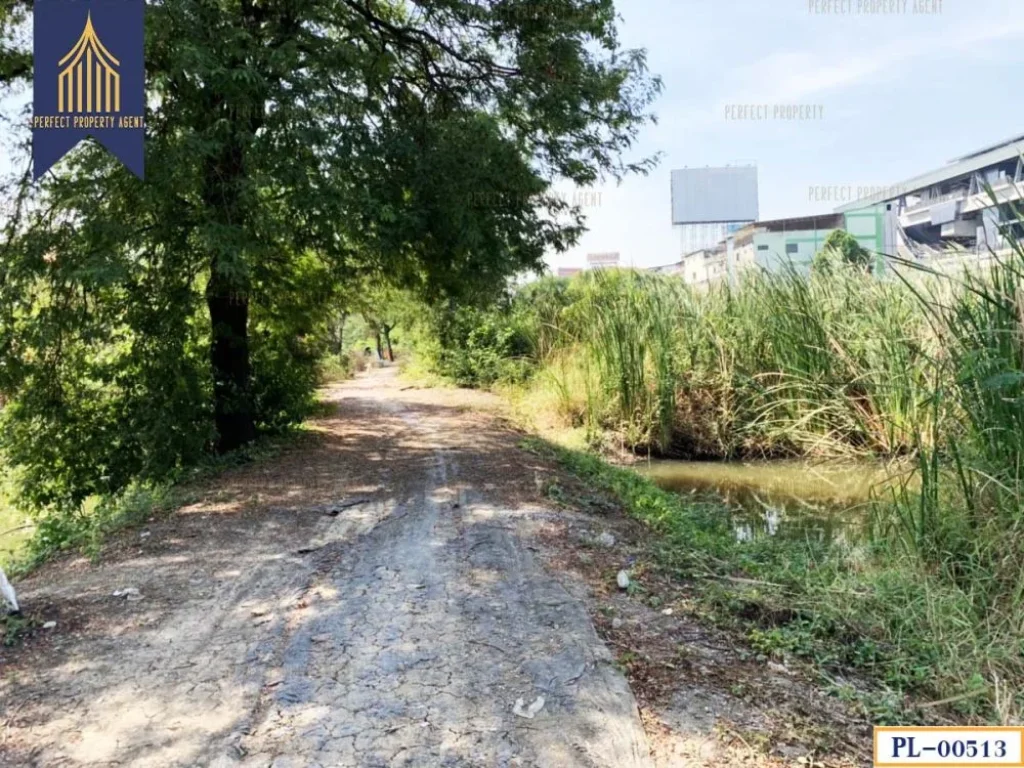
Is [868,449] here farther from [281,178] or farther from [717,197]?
[717,197]

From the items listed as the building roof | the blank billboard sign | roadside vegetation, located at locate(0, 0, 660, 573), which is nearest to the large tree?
roadside vegetation, located at locate(0, 0, 660, 573)

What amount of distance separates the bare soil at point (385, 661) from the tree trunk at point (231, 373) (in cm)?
346

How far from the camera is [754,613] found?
143 inches

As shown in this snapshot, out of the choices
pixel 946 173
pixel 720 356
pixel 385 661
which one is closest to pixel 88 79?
pixel 385 661

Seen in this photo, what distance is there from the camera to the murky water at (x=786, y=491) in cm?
592

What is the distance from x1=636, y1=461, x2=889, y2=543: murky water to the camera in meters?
5.92

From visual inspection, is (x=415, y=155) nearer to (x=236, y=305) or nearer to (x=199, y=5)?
(x=199, y=5)

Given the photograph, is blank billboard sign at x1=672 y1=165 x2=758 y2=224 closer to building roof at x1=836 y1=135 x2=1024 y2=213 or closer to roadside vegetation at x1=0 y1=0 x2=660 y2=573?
building roof at x1=836 y1=135 x2=1024 y2=213

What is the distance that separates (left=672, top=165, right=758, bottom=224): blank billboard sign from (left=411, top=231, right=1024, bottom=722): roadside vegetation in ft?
166

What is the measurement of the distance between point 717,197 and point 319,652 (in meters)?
59.9

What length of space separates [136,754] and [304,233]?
532 cm

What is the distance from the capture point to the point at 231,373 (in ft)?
29.4

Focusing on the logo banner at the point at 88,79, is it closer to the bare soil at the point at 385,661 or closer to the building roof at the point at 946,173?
the bare soil at the point at 385,661

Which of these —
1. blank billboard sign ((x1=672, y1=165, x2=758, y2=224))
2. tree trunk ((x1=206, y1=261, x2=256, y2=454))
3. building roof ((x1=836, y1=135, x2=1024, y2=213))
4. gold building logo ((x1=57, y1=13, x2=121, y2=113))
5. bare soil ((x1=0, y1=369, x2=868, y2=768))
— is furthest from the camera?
blank billboard sign ((x1=672, y1=165, x2=758, y2=224))
